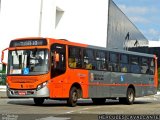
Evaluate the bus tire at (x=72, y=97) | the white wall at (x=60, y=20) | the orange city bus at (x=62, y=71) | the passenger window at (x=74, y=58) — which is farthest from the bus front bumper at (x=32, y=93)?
the white wall at (x=60, y=20)

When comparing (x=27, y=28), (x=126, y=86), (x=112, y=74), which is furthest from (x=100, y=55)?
(x=27, y=28)

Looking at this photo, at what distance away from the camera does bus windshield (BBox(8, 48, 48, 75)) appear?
2055 centimetres

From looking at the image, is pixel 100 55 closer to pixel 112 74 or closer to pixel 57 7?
pixel 112 74

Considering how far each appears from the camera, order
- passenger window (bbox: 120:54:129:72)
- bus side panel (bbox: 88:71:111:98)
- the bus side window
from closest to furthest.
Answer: bus side panel (bbox: 88:71:111:98) < passenger window (bbox: 120:54:129:72) < the bus side window

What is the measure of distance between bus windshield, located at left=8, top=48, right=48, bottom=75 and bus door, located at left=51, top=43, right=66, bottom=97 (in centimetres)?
40

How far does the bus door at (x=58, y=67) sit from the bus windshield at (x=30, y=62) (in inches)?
15.9

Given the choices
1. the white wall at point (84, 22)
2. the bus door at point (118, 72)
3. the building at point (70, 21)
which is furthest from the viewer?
the white wall at point (84, 22)

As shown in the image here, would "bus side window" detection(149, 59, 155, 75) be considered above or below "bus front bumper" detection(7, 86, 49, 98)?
above

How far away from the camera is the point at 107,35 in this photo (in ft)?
239

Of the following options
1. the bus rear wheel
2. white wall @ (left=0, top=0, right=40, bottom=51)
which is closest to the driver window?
the bus rear wheel

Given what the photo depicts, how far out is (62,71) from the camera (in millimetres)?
21297

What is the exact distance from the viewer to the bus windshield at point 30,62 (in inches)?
809

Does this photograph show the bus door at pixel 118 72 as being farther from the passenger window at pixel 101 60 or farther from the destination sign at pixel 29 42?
the destination sign at pixel 29 42

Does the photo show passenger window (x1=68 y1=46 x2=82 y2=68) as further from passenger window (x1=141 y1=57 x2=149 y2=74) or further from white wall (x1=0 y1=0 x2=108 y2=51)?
white wall (x1=0 y1=0 x2=108 y2=51)
